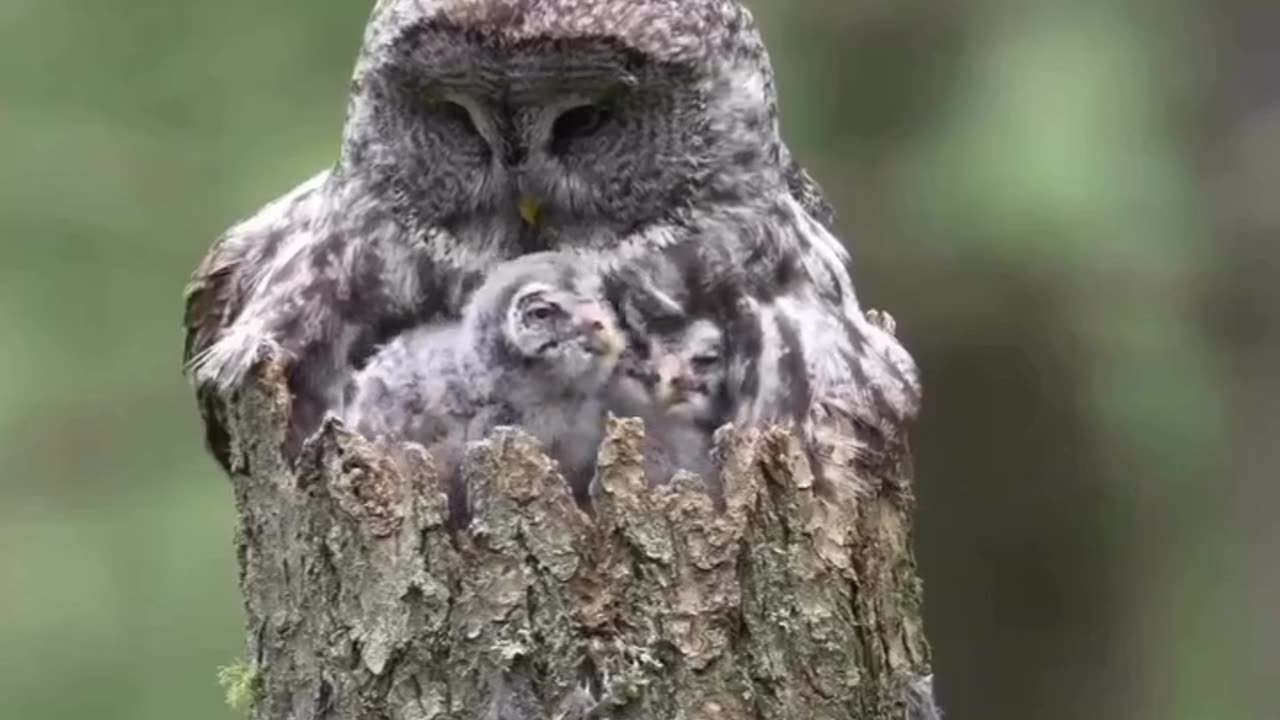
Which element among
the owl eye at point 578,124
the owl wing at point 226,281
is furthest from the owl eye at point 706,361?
the owl wing at point 226,281

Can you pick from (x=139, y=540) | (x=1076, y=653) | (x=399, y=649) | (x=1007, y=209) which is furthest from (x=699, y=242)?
(x=139, y=540)

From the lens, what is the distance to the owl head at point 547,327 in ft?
5.60

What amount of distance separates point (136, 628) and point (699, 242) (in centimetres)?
225

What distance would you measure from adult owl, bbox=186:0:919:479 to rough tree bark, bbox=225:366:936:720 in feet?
0.59

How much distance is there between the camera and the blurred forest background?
283 cm

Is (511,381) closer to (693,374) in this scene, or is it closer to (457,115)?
(693,374)

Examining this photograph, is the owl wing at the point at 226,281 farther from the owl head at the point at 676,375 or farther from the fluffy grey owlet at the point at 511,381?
the owl head at the point at 676,375

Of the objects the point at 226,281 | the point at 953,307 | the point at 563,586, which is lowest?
the point at 563,586

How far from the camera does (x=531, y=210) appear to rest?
6.11 ft

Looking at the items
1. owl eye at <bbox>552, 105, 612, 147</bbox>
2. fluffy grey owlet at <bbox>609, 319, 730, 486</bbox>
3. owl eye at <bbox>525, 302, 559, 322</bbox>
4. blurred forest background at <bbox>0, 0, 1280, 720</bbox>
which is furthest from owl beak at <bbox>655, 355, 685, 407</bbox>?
blurred forest background at <bbox>0, 0, 1280, 720</bbox>

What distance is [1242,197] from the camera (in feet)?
9.91

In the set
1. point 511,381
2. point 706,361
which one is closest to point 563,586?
point 511,381

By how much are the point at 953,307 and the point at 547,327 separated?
127 cm

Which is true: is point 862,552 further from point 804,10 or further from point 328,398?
point 804,10
